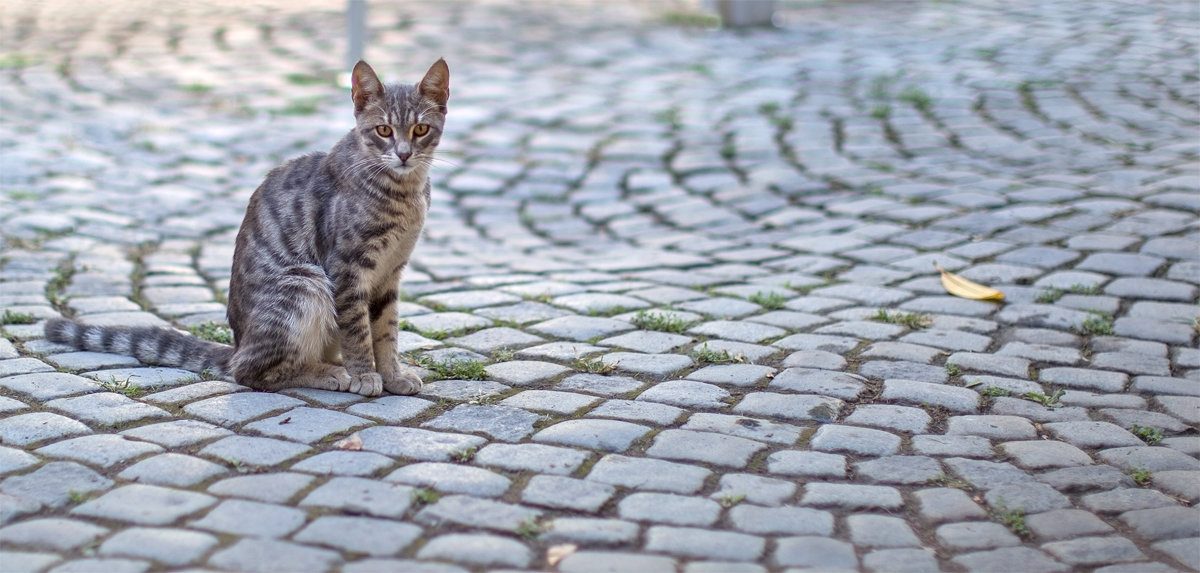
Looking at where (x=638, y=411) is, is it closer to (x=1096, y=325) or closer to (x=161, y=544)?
(x=161, y=544)

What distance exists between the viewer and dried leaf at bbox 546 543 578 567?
2859mm

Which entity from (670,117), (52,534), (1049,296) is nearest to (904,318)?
(1049,296)

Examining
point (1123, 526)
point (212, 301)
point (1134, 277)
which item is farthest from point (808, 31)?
point (1123, 526)

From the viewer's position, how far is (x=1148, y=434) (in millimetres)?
3836

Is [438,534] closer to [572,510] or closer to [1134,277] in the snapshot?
[572,510]

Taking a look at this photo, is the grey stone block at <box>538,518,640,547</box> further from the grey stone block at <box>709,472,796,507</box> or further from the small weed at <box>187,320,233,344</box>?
the small weed at <box>187,320,233,344</box>

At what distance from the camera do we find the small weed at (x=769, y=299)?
536 cm

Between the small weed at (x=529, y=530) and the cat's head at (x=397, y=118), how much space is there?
1.67 metres

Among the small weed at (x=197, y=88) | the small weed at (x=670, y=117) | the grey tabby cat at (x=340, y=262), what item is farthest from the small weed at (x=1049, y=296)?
the small weed at (x=197, y=88)

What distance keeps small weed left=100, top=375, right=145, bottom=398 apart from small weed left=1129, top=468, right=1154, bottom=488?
3505mm

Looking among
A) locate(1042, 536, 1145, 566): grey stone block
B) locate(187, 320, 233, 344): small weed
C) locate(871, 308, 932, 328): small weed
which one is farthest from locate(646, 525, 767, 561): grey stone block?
locate(187, 320, 233, 344): small weed

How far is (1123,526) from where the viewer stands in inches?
126

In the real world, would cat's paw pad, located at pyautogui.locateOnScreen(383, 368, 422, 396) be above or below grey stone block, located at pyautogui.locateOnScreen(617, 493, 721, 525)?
above

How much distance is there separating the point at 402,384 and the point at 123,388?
1.04 m
